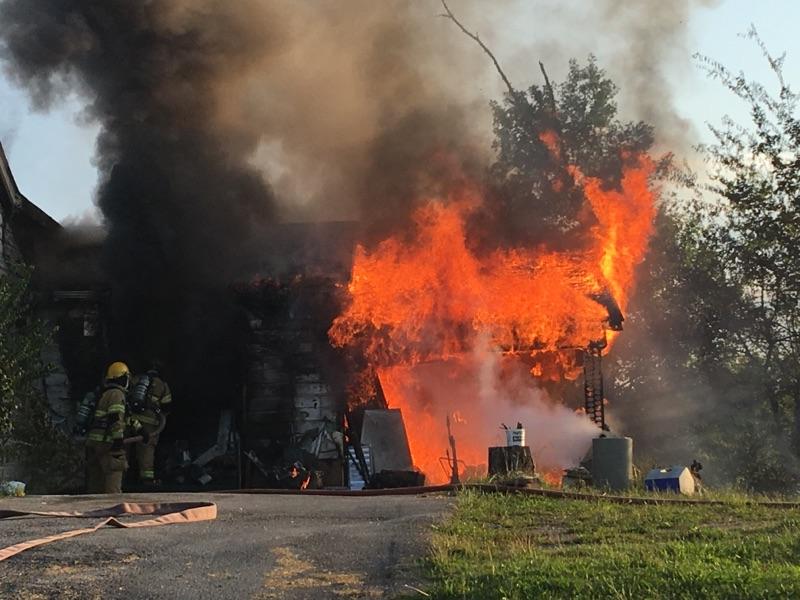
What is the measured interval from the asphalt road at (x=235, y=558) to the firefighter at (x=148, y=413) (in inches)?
201

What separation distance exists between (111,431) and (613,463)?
6573 millimetres

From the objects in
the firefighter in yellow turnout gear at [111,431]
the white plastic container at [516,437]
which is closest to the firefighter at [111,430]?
the firefighter in yellow turnout gear at [111,431]

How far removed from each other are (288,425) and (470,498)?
6.35 meters

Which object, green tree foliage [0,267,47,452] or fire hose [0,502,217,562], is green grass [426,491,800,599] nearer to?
fire hose [0,502,217,562]

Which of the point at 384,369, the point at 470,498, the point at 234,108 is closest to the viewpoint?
the point at 470,498

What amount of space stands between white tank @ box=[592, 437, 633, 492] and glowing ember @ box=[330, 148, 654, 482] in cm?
450

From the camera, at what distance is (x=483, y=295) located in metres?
15.6

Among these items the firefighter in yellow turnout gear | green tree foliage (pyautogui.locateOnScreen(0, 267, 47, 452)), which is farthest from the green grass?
green tree foliage (pyautogui.locateOnScreen(0, 267, 47, 452))

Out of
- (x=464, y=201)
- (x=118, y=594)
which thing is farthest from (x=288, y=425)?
(x=118, y=594)

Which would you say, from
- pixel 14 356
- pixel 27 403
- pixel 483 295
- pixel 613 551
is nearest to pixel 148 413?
pixel 27 403

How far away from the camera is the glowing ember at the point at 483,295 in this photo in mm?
15234

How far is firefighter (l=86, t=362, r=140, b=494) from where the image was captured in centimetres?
1188

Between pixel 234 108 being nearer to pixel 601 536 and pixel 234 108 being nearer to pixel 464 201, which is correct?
pixel 464 201

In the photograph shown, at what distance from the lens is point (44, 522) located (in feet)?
25.5
